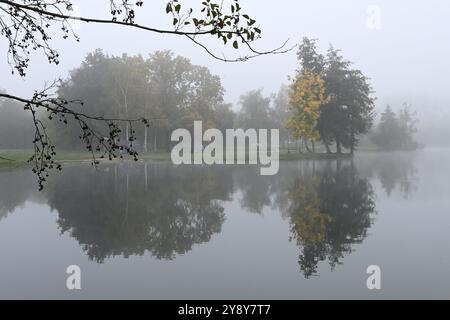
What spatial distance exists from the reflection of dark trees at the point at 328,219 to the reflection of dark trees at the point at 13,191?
11.6m

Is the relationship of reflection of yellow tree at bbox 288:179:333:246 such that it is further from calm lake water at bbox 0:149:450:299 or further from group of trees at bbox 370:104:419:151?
group of trees at bbox 370:104:419:151

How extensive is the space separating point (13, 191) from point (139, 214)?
11.3 m

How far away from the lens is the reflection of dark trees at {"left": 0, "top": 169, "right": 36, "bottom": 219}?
18913mm

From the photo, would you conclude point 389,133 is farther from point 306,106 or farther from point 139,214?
point 139,214

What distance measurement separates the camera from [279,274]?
9.22 meters

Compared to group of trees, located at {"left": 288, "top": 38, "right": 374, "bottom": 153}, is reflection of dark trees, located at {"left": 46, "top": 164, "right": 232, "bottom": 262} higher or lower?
lower

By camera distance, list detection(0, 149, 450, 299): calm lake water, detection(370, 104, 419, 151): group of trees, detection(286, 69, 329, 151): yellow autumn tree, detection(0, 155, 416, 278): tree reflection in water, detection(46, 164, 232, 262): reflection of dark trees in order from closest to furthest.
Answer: detection(0, 149, 450, 299): calm lake water → detection(0, 155, 416, 278): tree reflection in water → detection(46, 164, 232, 262): reflection of dark trees → detection(286, 69, 329, 151): yellow autumn tree → detection(370, 104, 419, 151): group of trees

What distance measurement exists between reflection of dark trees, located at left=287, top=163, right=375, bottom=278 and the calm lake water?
0.14 ft

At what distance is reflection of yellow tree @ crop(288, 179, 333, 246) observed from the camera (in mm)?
12656

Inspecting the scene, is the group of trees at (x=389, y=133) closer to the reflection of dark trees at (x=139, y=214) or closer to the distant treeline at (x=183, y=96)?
the distant treeline at (x=183, y=96)

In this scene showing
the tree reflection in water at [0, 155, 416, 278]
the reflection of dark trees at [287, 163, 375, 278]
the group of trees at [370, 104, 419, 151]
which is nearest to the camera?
the reflection of dark trees at [287, 163, 375, 278]

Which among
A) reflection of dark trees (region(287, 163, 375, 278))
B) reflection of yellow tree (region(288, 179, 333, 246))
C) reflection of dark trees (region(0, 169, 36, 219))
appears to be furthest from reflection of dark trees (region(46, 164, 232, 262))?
reflection of dark trees (region(287, 163, 375, 278))

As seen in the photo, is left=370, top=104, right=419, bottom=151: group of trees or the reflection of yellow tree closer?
the reflection of yellow tree

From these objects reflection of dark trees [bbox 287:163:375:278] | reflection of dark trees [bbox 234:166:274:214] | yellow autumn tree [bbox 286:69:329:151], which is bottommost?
reflection of dark trees [bbox 234:166:274:214]
